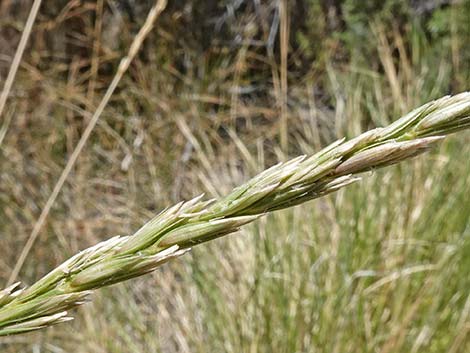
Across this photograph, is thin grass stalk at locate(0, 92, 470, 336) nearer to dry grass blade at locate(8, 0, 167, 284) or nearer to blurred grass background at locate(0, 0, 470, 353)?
blurred grass background at locate(0, 0, 470, 353)

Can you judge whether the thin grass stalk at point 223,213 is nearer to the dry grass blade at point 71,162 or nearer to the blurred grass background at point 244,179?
the blurred grass background at point 244,179

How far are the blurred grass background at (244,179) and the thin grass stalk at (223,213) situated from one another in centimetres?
10

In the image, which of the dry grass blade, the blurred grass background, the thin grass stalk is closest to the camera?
the thin grass stalk

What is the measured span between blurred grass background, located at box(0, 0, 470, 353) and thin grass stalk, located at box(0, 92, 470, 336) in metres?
0.10

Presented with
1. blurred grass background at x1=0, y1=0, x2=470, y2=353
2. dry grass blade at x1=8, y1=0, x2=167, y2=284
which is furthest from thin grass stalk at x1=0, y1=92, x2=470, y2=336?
dry grass blade at x1=8, y1=0, x2=167, y2=284

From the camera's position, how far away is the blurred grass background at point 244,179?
172 centimetres

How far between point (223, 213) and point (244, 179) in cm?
248

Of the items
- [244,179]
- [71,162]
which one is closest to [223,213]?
[71,162]

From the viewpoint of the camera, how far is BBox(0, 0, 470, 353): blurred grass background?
5.66ft

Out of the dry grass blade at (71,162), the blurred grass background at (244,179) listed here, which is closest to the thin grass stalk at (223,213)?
the blurred grass background at (244,179)

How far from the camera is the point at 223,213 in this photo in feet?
1.27

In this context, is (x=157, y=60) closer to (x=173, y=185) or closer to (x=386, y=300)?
(x=173, y=185)

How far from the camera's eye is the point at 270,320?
1.69 meters

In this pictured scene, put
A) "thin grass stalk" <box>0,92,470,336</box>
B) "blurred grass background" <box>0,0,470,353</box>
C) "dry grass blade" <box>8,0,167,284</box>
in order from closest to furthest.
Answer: "thin grass stalk" <box>0,92,470,336</box> → "dry grass blade" <box>8,0,167,284</box> → "blurred grass background" <box>0,0,470,353</box>
